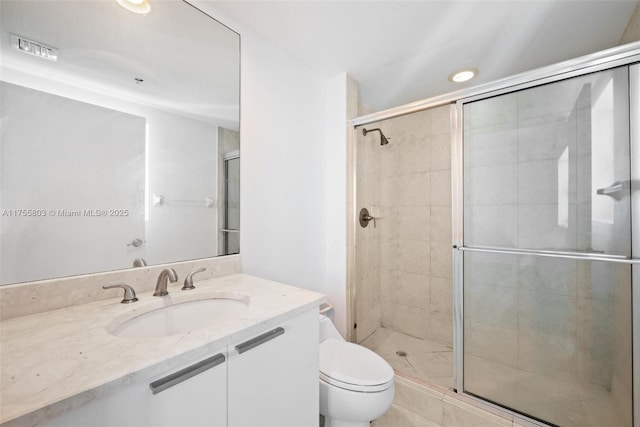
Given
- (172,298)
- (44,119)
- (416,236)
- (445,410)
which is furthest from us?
(416,236)

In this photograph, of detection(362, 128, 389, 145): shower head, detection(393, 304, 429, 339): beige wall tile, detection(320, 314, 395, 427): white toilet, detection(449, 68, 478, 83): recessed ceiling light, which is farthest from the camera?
detection(393, 304, 429, 339): beige wall tile

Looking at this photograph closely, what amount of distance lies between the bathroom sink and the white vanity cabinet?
17 centimetres

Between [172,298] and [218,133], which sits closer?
[172,298]

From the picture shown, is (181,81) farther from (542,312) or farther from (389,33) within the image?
(542,312)

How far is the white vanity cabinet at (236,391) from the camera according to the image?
1.71 feet

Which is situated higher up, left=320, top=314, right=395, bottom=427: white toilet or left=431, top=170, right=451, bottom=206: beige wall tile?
left=431, top=170, right=451, bottom=206: beige wall tile

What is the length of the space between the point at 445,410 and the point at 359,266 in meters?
1.03

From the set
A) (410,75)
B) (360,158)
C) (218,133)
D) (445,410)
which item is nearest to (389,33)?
(410,75)

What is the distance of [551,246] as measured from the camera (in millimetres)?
1319

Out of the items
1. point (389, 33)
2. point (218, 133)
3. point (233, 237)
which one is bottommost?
point (233, 237)

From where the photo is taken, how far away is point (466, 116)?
4.92 feet

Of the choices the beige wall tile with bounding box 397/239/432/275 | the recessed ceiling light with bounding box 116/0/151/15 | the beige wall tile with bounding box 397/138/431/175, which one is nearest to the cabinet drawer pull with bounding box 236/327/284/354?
the recessed ceiling light with bounding box 116/0/151/15

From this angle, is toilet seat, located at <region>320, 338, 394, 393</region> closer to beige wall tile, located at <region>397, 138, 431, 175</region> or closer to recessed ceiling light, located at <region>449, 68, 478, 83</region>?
beige wall tile, located at <region>397, 138, 431, 175</region>

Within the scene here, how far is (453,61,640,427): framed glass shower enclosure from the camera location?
1.14 m
